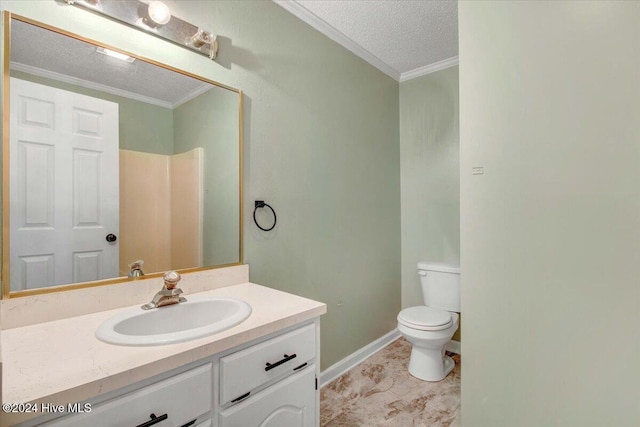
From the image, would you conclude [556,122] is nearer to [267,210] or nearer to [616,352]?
[616,352]

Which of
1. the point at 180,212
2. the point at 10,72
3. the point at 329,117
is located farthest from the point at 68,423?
the point at 329,117

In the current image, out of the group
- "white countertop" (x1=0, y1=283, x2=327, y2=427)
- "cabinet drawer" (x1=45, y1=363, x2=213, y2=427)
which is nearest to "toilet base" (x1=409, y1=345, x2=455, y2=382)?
"white countertop" (x1=0, y1=283, x2=327, y2=427)

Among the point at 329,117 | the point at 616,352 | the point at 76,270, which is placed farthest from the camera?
the point at 329,117

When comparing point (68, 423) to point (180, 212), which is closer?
point (68, 423)

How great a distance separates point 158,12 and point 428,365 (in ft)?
8.35

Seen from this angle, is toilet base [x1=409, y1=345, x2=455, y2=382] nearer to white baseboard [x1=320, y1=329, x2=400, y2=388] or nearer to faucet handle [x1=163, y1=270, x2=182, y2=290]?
white baseboard [x1=320, y1=329, x2=400, y2=388]

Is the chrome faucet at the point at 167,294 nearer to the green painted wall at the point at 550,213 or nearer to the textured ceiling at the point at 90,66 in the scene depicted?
the textured ceiling at the point at 90,66

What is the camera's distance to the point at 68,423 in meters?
0.66

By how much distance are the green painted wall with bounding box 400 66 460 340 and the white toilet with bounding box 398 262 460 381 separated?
0.88 feet

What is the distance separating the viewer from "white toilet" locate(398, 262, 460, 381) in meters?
2.04

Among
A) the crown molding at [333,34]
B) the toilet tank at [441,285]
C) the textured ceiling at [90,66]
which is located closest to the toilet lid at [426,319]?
the toilet tank at [441,285]

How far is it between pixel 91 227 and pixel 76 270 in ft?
0.54

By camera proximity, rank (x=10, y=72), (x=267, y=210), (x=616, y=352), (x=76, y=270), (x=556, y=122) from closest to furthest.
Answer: (x=10, y=72) < (x=76, y=270) < (x=616, y=352) < (x=556, y=122) < (x=267, y=210)

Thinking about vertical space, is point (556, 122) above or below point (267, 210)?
above
